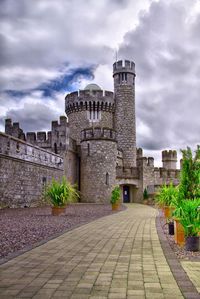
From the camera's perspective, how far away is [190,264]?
5.86m

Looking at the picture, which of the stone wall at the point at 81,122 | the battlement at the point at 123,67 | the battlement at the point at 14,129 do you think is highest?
the battlement at the point at 123,67

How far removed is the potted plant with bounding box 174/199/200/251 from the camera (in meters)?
7.24

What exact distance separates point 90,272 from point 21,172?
16.4m

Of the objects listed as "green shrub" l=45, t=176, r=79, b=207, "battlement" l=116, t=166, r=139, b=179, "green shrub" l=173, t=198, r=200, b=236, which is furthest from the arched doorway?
"green shrub" l=173, t=198, r=200, b=236

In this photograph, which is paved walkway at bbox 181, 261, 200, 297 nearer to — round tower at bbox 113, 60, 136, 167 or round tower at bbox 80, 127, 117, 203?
round tower at bbox 80, 127, 117, 203

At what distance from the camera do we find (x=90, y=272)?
5.10m

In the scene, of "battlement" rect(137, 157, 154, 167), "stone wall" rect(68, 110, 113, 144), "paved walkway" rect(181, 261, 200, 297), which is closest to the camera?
"paved walkway" rect(181, 261, 200, 297)

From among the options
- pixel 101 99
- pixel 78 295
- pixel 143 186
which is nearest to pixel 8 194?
pixel 78 295

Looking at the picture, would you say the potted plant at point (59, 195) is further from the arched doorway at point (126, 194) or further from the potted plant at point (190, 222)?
the arched doorway at point (126, 194)

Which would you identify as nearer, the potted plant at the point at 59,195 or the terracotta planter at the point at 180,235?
the terracotta planter at the point at 180,235

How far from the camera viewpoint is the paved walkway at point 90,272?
409 cm

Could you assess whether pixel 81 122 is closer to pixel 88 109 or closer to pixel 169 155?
pixel 88 109

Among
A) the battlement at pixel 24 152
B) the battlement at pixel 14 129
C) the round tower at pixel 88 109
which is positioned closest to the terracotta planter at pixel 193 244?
the battlement at pixel 24 152

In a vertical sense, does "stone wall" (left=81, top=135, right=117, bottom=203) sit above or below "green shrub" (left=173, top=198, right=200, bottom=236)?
above
